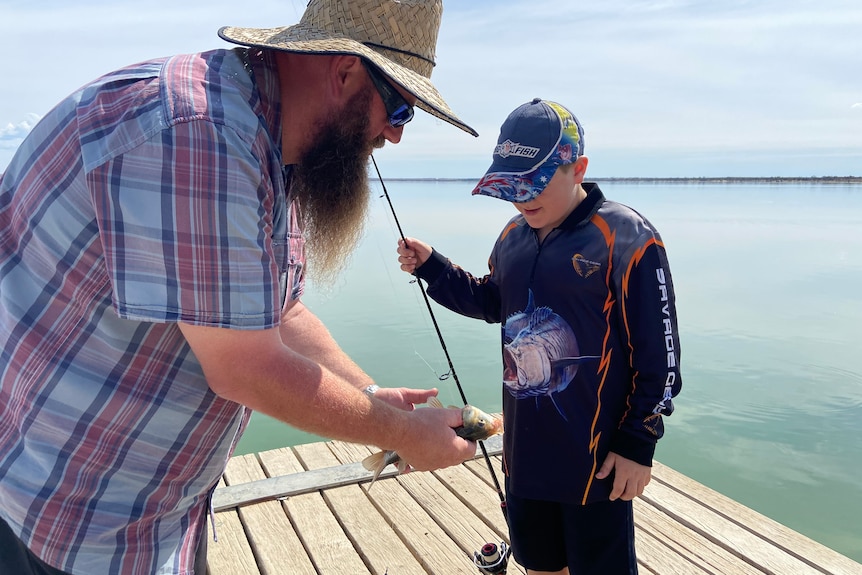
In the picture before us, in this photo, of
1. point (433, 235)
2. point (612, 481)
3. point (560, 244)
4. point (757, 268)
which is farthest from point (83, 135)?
point (433, 235)

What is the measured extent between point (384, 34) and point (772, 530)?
2736 millimetres

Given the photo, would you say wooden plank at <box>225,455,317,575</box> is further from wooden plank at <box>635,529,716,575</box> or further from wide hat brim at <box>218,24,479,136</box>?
wide hat brim at <box>218,24,479,136</box>

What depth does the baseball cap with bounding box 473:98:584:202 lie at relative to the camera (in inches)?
81.6

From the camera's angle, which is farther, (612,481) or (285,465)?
(285,465)

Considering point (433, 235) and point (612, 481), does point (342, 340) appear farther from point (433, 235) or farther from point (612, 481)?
point (433, 235)

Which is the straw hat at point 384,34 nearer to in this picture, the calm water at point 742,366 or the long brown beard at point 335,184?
the long brown beard at point 335,184

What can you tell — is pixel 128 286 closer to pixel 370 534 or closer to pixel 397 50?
pixel 397 50

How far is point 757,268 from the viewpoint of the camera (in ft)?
45.2

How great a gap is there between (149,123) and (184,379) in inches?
20.0

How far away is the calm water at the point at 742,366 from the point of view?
4781mm

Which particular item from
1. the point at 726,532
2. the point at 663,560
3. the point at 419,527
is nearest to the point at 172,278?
the point at 419,527

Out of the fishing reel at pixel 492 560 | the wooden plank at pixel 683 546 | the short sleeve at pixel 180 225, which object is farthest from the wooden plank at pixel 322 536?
the short sleeve at pixel 180 225

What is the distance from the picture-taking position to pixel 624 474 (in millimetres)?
1942

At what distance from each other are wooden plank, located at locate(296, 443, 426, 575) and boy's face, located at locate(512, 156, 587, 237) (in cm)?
152
